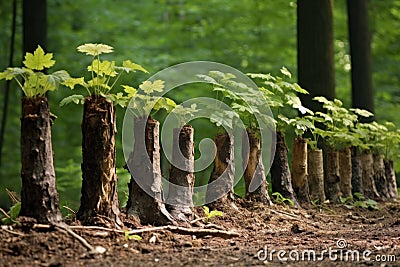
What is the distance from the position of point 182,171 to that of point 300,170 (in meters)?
1.85

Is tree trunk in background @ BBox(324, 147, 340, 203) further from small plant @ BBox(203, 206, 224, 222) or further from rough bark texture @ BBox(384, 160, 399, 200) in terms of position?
small plant @ BBox(203, 206, 224, 222)

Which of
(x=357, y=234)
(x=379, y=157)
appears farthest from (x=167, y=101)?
Answer: (x=379, y=157)

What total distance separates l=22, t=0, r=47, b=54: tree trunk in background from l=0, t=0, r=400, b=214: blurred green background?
258cm

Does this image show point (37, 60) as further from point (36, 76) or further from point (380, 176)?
point (380, 176)

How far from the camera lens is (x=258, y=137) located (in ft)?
16.4

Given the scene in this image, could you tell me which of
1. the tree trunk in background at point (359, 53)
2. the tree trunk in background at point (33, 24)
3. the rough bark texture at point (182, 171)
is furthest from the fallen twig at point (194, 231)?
the tree trunk in background at point (359, 53)

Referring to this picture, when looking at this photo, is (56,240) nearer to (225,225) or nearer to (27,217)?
(27,217)

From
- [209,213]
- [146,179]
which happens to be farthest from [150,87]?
[209,213]

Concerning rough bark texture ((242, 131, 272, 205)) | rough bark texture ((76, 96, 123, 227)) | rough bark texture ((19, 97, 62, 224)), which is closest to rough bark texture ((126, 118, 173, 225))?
rough bark texture ((76, 96, 123, 227))

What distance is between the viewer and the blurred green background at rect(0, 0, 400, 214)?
10.8 meters

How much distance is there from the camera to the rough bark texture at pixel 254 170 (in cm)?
492

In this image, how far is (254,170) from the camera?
196 inches

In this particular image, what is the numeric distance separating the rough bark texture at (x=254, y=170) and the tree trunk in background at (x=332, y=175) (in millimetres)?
1408

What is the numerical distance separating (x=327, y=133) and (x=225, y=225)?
2161 millimetres
